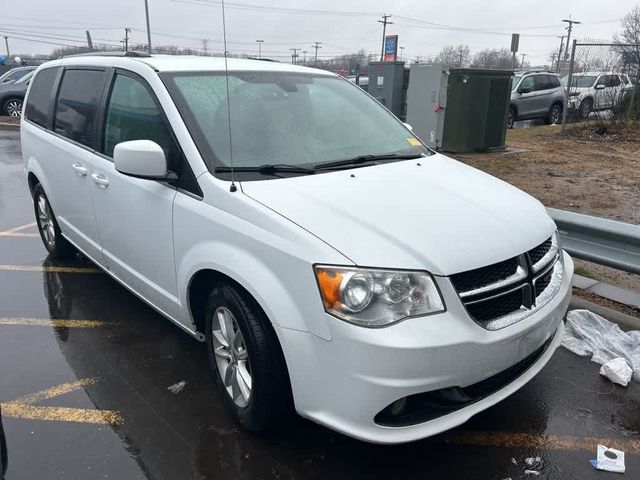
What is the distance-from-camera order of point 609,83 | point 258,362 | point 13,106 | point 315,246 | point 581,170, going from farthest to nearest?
point 13,106
point 609,83
point 581,170
point 258,362
point 315,246

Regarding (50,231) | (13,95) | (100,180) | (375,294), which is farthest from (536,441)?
(13,95)

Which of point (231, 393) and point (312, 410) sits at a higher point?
point (312, 410)

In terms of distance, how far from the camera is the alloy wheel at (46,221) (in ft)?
17.7

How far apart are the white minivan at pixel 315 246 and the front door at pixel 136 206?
16 millimetres

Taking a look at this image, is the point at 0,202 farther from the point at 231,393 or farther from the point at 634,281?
the point at 634,281

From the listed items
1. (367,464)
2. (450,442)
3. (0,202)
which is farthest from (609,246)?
(0,202)

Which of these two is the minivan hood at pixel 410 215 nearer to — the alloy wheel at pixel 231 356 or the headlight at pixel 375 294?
the headlight at pixel 375 294

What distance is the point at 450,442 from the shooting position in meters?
2.96

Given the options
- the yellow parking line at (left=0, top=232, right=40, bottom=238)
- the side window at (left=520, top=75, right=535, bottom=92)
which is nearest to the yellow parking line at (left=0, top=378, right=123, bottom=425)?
the yellow parking line at (left=0, top=232, right=40, bottom=238)

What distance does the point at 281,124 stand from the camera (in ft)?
11.3

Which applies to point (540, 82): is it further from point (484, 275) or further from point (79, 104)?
point (484, 275)

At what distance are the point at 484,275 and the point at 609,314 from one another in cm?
226

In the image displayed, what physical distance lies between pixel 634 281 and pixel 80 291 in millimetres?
4894

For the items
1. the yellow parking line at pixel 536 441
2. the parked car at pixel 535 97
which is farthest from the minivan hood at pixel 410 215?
the parked car at pixel 535 97
